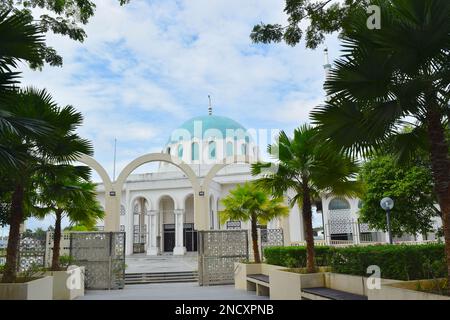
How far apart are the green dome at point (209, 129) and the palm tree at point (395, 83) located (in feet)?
96.6

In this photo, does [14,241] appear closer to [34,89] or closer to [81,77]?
[34,89]

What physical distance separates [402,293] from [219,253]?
34.5 ft

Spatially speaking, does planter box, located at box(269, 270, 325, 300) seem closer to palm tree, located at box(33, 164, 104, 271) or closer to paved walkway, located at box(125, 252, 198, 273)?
palm tree, located at box(33, 164, 104, 271)

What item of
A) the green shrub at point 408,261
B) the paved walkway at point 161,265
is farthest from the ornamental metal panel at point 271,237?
the green shrub at point 408,261

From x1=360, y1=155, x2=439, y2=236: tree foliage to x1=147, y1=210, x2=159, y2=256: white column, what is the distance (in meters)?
16.3

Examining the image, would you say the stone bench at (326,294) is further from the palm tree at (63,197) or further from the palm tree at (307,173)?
the palm tree at (63,197)

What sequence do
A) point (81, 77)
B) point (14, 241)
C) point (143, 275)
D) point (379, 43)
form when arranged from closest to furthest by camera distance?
1. point (379, 43)
2. point (14, 241)
3. point (81, 77)
4. point (143, 275)

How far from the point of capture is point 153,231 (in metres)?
30.2

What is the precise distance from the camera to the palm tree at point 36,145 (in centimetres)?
692

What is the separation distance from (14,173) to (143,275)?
40.4ft

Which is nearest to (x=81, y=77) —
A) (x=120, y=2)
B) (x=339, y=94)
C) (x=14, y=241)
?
(x=120, y=2)

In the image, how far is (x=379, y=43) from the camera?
4.80 metres

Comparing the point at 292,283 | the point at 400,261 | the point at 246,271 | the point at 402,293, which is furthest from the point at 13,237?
the point at 246,271

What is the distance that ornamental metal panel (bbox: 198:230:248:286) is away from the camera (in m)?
14.8
